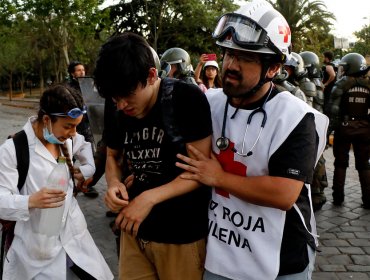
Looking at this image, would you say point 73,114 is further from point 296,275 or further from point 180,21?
point 180,21

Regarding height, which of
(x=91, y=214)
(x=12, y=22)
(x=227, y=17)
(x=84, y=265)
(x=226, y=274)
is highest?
(x=12, y=22)

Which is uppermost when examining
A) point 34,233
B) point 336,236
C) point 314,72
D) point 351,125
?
point 314,72

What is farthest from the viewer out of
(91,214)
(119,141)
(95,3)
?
(95,3)

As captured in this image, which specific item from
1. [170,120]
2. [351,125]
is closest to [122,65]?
[170,120]

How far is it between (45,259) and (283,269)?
4.72 ft

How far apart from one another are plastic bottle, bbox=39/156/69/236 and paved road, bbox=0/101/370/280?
61.1 inches

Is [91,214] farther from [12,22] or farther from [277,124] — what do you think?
[12,22]

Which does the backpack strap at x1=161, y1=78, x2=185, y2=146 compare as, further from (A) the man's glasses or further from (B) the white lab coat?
(B) the white lab coat

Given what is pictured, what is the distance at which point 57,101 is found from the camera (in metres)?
2.51

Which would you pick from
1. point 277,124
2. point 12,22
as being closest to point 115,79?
point 277,124

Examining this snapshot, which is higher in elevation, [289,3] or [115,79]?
[289,3]

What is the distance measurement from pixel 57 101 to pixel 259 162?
4.57 ft

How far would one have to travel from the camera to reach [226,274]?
5.87 feet

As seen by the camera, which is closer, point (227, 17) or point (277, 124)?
point (277, 124)
